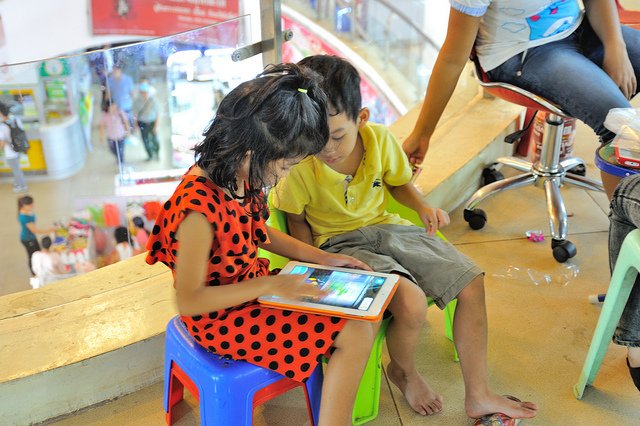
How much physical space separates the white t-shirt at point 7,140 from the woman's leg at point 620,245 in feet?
9.59

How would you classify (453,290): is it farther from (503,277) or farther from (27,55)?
(27,55)

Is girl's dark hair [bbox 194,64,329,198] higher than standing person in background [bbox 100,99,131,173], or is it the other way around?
girl's dark hair [bbox 194,64,329,198]

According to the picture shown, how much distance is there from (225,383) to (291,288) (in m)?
0.25

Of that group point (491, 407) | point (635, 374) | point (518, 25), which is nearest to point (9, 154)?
point (518, 25)

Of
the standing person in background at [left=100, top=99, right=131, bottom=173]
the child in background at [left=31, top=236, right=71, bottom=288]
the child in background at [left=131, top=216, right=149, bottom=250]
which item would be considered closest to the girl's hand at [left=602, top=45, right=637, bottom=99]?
the standing person in background at [left=100, top=99, right=131, bottom=173]

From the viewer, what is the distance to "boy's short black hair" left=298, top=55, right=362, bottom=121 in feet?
5.39

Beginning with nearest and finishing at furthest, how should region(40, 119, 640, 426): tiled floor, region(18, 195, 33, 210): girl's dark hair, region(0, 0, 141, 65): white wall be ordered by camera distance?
region(40, 119, 640, 426): tiled floor
region(18, 195, 33, 210): girl's dark hair
region(0, 0, 141, 65): white wall

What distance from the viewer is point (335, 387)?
58.9 inches

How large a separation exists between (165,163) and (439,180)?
187 cm

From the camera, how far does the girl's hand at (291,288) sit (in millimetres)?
1486

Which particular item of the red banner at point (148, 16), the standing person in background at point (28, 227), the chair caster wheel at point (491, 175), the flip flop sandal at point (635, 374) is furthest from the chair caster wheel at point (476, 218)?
the red banner at point (148, 16)

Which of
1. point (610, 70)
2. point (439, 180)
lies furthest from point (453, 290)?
point (610, 70)

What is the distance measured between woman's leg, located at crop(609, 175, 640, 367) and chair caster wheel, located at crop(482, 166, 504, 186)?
119cm

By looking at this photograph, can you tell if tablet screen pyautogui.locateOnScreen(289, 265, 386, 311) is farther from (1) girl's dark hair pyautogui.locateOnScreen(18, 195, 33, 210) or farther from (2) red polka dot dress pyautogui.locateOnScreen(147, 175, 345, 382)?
(1) girl's dark hair pyautogui.locateOnScreen(18, 195, 33, 210)
